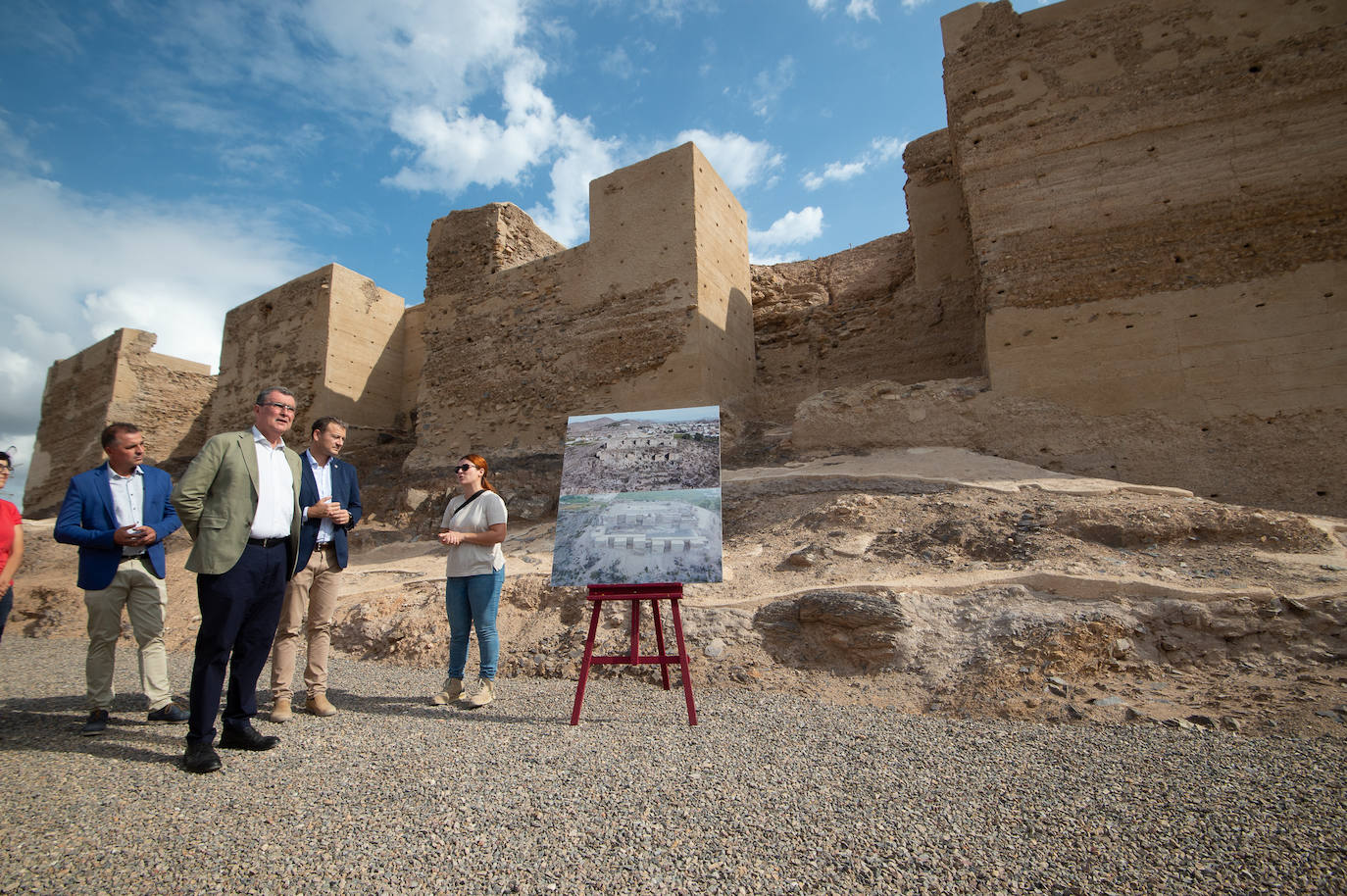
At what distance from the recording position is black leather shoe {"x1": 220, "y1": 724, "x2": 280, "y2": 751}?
10.5ft

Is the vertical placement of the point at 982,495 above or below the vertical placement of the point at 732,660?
above

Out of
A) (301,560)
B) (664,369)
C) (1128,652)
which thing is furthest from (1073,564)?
(664,369)

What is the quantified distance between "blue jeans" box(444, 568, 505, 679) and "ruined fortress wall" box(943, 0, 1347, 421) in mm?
5960

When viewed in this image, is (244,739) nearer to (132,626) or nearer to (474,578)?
(132,626)

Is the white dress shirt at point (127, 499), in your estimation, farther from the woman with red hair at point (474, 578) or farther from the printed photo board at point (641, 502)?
the printed photo board at point (641, 502)

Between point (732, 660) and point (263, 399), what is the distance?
3120 millimetres

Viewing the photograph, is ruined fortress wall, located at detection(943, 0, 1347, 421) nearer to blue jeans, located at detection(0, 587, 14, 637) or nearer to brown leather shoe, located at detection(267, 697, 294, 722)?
brown leather shoe, located at detection(267, 697, 294, 722)

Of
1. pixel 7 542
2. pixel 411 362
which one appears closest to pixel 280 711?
pixel 7 542

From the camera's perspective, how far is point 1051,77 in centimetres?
798

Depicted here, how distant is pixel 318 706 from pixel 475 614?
0.97 meters

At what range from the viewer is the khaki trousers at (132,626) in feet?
12.0

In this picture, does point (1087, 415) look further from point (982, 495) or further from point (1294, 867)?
point (1294, 867)

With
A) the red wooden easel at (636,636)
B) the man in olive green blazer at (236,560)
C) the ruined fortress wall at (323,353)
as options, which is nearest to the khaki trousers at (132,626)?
the man in olive green blazer at (236,560)

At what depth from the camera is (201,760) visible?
2.93 m
